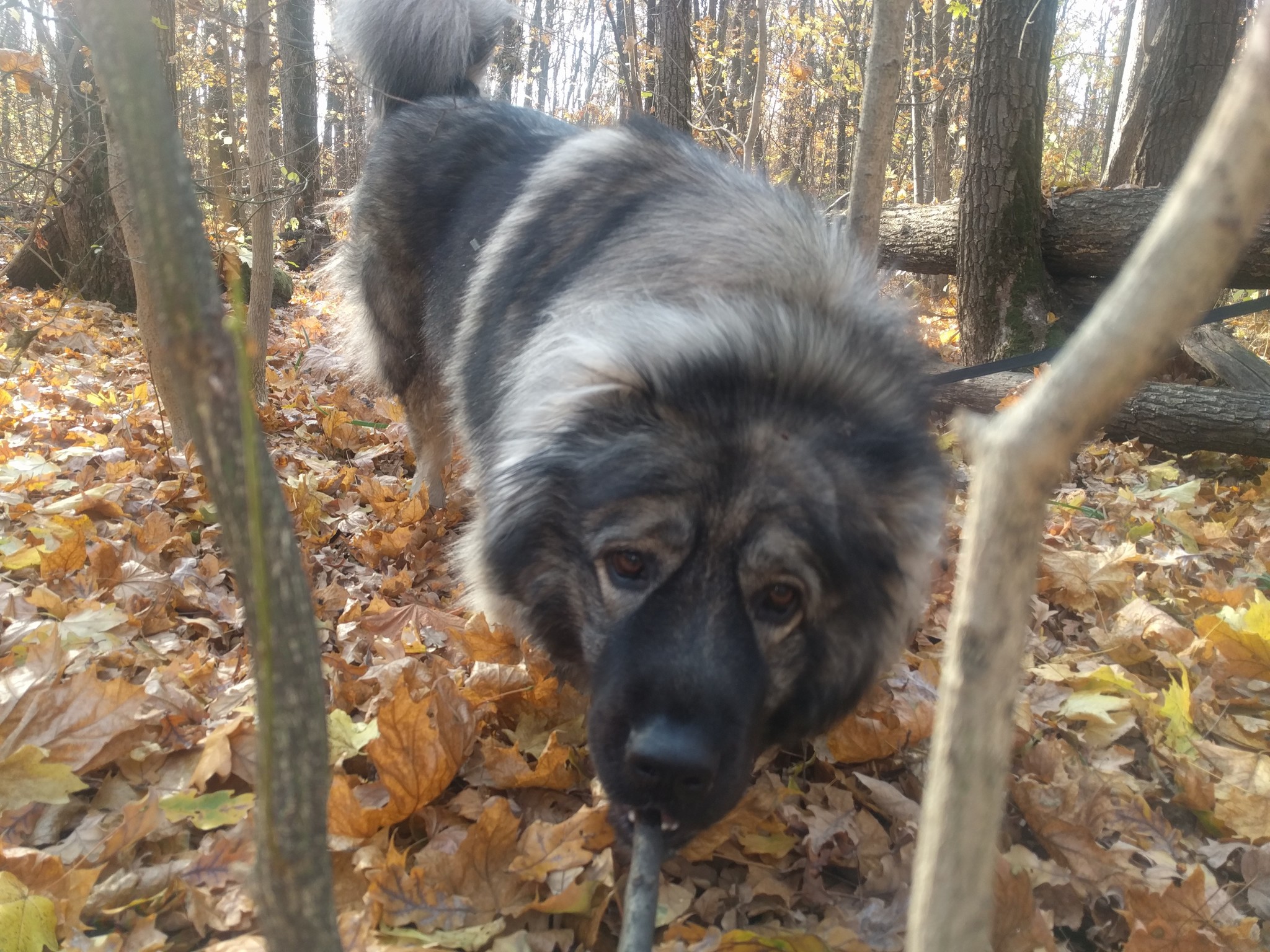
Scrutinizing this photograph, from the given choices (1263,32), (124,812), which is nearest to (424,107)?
(124,812)

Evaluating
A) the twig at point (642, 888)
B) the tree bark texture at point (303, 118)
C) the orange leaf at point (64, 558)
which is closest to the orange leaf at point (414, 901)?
the twig at point (642, 888)

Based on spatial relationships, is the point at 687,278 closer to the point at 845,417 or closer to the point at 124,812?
the point at 845,417

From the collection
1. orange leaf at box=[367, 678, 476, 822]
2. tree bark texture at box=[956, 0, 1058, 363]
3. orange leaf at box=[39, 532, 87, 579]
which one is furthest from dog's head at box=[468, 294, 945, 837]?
tree bark texture at box=[956, 0, 1058, 363]

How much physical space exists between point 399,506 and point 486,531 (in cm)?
186

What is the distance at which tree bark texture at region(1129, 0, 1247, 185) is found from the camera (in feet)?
20.2

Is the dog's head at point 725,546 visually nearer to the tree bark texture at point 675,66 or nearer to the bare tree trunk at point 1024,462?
the bare tree trunk at point 1024,462

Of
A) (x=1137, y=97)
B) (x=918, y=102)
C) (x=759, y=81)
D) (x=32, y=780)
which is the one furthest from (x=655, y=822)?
(x=918, y=102)

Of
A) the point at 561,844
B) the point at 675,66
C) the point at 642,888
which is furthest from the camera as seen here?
the point at 675,66

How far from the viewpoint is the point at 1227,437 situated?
4973 mm

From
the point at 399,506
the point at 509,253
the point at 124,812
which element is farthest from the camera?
the point at 399,506

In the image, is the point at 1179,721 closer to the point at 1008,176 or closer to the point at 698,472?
the point at 698,472

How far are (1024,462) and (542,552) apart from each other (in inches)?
66.7

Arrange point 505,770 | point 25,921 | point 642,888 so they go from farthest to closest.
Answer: point 505,770 < point 642,888 < point 25,921

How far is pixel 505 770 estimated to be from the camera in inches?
88.2
